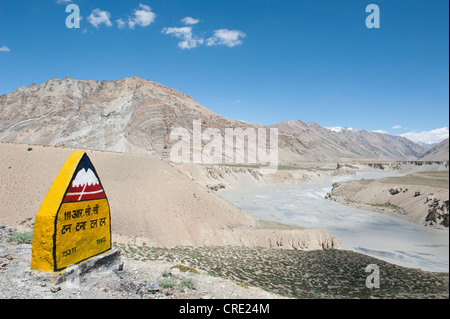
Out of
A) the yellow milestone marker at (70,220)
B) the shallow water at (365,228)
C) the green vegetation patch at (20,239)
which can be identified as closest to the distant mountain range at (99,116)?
the shallow water at (365,228)

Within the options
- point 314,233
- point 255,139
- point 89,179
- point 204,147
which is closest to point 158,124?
point 204,147

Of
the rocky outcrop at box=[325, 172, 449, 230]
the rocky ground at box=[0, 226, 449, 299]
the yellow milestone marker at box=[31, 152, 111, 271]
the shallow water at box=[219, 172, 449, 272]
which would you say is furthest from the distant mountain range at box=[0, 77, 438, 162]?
the yellow milestone marker at box=[31, 152, 111, 271]

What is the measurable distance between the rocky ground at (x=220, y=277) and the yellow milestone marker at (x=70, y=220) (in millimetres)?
532

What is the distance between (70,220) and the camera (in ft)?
23.7

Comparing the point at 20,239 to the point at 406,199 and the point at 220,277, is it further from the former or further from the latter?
the point at 406,199

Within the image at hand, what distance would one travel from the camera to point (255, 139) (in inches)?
5482

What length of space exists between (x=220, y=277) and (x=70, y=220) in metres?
6.58

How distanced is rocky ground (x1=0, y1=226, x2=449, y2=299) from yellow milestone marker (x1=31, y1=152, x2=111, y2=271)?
21.0 inches

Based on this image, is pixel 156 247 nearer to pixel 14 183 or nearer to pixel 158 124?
pixel 14 183

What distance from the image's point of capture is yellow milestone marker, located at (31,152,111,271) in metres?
6.77

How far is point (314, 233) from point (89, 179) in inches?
715

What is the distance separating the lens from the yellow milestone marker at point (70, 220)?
6773 millimetres

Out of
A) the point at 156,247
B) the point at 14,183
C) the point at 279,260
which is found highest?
the point at 14,183

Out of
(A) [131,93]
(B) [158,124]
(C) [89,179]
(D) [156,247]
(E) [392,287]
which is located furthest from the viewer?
(A) [131,93]
